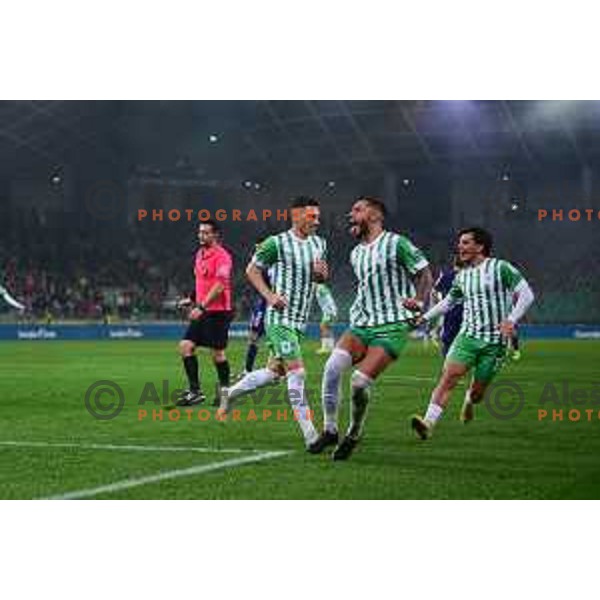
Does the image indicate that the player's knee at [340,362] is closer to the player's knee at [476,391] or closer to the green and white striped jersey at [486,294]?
the green and white striped jersey at [486,294]

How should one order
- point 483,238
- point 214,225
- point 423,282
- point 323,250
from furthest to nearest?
point 214,225
point 483,238
point 323,250
point 423,282

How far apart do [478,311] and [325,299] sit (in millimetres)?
1069

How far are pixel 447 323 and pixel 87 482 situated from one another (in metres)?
4.78

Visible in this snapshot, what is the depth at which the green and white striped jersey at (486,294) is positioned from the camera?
8.18 m

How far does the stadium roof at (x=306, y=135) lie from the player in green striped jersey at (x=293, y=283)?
89cm

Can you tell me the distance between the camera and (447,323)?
10586 millimetres

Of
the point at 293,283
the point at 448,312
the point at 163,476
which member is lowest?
the point at 163,476

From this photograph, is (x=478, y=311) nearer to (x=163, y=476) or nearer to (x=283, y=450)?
(x=283, y=450)

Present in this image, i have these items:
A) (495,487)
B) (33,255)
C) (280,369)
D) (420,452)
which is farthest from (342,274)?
(33,255)

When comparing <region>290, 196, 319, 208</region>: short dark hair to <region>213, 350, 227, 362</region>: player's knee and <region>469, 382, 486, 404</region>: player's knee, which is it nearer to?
<region>469, 382, 486, 404</region>: player's knee

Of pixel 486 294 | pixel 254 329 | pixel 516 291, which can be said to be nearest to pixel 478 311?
pixel 486 294

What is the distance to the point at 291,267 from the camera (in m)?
7.52

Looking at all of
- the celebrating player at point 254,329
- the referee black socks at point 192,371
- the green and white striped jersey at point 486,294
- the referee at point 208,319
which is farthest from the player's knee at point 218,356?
the green and white striped jersey at point 486,294

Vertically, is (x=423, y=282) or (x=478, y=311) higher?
(x=423, y=282)
